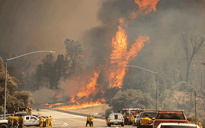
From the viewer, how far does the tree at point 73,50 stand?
179 meters

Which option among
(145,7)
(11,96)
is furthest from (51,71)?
(11,96)

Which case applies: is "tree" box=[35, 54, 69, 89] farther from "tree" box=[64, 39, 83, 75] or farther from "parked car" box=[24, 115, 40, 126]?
"parked car" box=[24, 115, 40, 126]

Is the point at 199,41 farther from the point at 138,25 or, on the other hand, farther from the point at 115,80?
the point at 115,80

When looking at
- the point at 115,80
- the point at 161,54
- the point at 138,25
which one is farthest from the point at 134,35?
the point at 115,80

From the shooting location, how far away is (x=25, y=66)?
183375 millimetres

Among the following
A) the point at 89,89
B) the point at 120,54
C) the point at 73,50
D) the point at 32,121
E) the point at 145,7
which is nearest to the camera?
the point at 32,121

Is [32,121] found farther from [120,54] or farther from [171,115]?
[120,54]

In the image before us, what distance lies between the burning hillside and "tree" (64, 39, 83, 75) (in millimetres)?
12761

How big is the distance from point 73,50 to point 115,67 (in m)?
29.4

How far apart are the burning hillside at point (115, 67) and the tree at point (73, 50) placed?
12761mm

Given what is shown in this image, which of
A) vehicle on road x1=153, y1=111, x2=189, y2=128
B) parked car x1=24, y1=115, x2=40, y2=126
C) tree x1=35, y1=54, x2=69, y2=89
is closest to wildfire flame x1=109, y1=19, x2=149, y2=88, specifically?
tree x1=35, y1=54, x2=69, y2=89

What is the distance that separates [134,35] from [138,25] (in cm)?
686

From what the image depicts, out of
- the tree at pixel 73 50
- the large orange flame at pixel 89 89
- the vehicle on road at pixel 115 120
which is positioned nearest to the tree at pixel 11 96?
the vehicle on road at pixel 115 120

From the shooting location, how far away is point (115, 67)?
166 metres
